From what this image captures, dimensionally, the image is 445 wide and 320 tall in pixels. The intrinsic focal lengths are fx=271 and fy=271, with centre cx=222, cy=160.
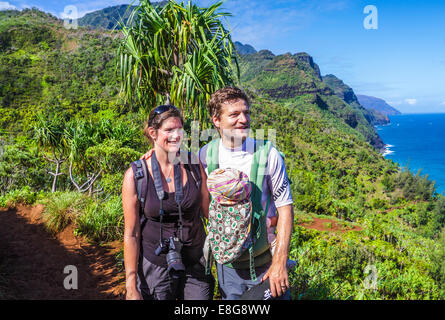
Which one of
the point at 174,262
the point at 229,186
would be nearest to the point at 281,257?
the point at 229,186

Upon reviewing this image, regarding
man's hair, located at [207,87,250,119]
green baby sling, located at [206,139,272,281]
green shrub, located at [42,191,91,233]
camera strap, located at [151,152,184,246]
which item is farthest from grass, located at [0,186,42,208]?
man's hair, located at [207,87,250,119]

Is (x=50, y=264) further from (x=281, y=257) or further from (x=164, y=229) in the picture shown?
(x=281, y=257)

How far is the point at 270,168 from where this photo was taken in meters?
1.50

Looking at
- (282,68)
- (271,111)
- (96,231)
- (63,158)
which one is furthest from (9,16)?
(282,68)

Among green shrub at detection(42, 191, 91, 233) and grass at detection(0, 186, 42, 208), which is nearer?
green shrub at detection(42, 191, 91, 233)

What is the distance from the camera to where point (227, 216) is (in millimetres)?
1483

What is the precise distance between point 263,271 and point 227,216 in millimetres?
421

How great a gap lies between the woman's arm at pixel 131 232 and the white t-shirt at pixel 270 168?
449 millimetres

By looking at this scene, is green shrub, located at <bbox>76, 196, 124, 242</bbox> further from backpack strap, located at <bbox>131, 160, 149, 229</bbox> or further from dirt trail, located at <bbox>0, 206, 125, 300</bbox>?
backpack strap, located at <bbox>131, 160, 149, 229</bbox>

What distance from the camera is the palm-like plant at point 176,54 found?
320 cm

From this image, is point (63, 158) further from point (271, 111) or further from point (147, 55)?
point (271, 111)

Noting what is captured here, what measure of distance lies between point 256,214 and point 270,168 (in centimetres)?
27

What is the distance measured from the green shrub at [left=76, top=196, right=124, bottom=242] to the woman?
3092 millimetres

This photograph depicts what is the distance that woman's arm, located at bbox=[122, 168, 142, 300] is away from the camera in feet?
4.93
